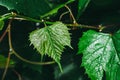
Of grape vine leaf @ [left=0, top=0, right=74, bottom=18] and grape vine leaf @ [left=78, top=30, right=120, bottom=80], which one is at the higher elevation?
grape vine leaf @ [left=0, top=0, right=74, bottom=18]

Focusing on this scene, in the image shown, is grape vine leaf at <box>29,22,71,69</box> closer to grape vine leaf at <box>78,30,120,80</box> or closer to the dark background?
grape vine leaf at <box>78,30,120,80</box>

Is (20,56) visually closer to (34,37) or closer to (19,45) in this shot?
(19,45)

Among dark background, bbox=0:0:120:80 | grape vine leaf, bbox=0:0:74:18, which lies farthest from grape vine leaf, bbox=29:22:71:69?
dark background, bbox=0:0:120:80

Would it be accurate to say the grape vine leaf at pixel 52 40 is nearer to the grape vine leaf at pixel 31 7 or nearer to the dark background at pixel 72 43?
the grape vine leaf at pixel 31 7

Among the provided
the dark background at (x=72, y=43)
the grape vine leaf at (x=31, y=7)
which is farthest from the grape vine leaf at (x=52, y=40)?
the dark background at (x=72, y=43)

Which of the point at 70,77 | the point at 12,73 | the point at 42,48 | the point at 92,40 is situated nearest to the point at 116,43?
the point at 92,40
